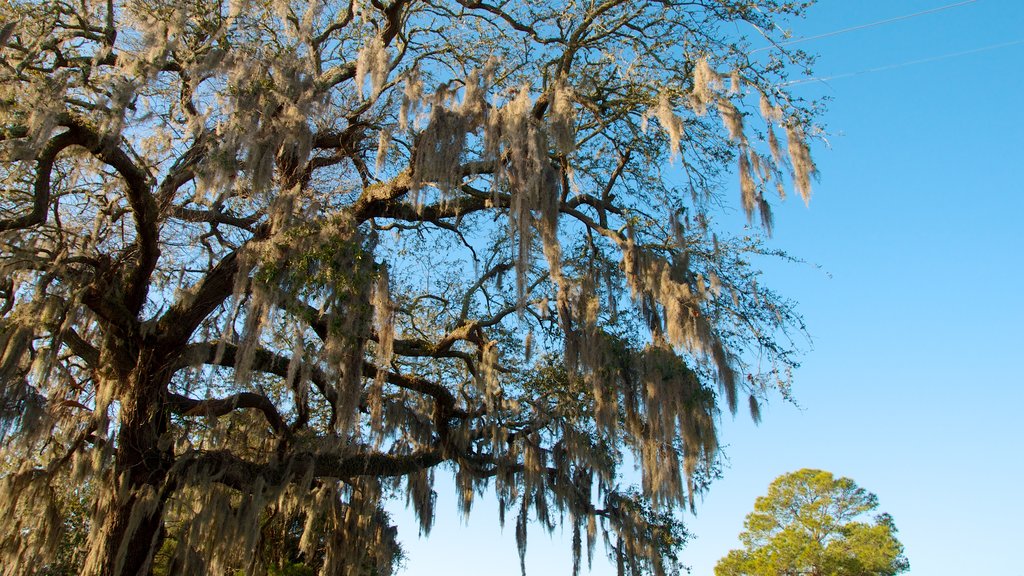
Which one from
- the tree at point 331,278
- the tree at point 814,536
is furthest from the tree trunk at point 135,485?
the tree at point 814,536

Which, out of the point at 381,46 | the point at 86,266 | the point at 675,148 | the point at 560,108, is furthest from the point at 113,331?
the point at 675,148

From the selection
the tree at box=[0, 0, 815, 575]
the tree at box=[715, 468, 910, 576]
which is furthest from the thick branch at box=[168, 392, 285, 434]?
the tree at box=[715, 468, 910, 576]

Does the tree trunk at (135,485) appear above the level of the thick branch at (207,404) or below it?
below

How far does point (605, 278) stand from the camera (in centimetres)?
798

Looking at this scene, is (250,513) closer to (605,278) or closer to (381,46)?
(605,278)

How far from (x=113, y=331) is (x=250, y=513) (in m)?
2.40

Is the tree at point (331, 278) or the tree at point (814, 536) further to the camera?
the tree at point (814, 536)

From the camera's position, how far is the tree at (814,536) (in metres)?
18.6

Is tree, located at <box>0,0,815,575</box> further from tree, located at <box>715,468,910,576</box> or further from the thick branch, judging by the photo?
tree, located at <box>715,468,910,576</box>

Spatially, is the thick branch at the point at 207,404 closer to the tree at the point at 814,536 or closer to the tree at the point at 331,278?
the tree at the point at 331,278

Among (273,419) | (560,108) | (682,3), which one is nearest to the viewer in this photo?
(560,108)

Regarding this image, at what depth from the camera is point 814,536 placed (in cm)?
1956

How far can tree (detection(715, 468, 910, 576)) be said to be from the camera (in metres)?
18.6

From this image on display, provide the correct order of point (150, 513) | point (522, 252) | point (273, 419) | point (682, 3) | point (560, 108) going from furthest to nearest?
point (273, 419) < point (682, 3) < point (150, 513) < point (560, 108) < point (522, 252)
